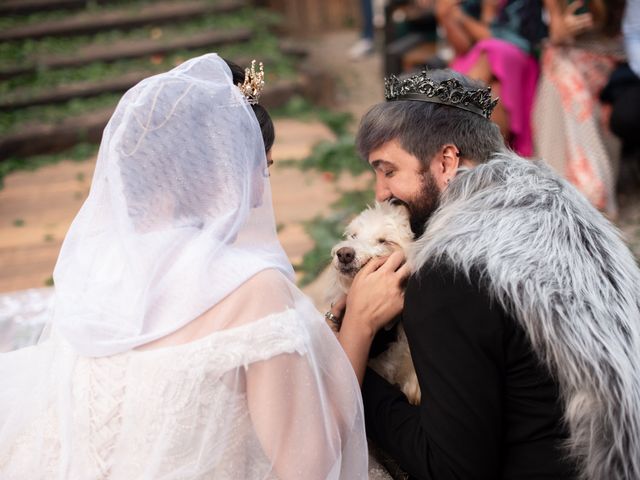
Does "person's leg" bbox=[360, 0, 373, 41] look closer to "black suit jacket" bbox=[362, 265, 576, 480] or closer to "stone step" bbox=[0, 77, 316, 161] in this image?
"stone step" bbox=[0, 77, 316, 161]

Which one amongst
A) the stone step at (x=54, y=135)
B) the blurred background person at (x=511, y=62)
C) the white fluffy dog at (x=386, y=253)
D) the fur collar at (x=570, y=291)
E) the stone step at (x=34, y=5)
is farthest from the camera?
the stone step at (x=34, y=5)

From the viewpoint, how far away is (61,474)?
176cm

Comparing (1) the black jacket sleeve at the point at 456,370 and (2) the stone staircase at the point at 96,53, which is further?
(2) the stone staircase at the point at 96,53

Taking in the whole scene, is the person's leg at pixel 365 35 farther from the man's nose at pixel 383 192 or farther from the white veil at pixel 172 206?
the white veil at pixel 172 206

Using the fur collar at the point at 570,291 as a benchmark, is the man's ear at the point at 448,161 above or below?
above

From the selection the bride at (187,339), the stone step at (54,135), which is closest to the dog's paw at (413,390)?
the bride at (187,339)

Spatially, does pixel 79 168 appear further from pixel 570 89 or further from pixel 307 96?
pixel 570 89

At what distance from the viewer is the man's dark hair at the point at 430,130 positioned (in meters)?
2.11

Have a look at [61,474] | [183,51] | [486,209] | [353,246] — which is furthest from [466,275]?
[183,51]

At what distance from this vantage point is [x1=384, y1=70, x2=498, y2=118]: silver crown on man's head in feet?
7.09

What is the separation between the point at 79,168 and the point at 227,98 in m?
4.94

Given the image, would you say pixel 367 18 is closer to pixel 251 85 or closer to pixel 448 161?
pixel 448 161

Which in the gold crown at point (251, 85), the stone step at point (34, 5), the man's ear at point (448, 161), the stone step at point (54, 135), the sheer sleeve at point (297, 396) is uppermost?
the gold crown at point (251, 85)

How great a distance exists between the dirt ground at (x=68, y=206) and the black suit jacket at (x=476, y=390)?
2.12 meters
